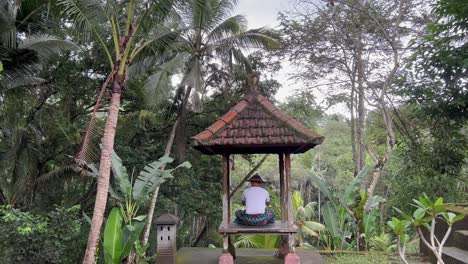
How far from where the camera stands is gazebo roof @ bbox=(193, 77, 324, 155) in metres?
4.70

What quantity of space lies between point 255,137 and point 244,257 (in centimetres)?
239

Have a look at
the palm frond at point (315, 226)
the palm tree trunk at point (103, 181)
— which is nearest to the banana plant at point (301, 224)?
the palm frond at point (315, 226)

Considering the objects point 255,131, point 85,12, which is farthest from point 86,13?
point 255,131

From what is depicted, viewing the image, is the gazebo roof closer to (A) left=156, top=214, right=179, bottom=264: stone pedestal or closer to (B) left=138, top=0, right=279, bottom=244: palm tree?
(A) left=156, top=214, right=179, bottom=264: stone pedestal

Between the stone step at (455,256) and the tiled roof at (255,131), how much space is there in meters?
2.92

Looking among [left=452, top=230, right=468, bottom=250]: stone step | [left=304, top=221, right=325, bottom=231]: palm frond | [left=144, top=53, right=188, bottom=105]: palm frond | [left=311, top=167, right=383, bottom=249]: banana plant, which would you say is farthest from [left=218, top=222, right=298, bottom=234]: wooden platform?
[left=144, top=53, right=188, bottom=105]: palm frond

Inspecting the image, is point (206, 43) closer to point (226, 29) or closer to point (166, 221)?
point (226, 29)

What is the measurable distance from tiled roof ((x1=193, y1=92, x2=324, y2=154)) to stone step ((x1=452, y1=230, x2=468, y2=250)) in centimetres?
342

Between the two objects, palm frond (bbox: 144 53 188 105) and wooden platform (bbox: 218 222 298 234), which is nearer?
wooden platform (bbox: 218 222 298 234)

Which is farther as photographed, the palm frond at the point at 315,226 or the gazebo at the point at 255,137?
the palm frond at the point at 315,226

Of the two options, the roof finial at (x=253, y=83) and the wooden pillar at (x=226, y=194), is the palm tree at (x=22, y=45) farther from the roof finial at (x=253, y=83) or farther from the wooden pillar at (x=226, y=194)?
the wooden pillar at (x=226, y=194)

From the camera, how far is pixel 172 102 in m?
11.4

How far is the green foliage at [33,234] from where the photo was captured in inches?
237

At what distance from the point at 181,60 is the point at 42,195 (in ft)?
19.2
